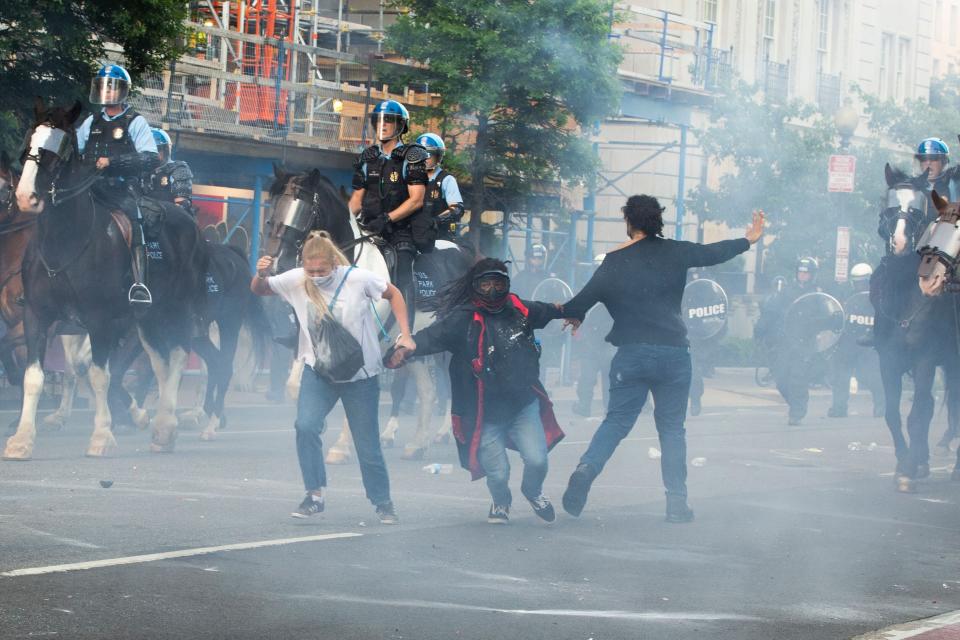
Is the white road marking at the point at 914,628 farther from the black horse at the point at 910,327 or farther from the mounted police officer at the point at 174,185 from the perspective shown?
the mounted police officer at the point at 174,185

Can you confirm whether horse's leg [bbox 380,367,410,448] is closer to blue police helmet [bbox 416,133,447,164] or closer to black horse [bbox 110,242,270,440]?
black horse [bbox 110,242,270,440]

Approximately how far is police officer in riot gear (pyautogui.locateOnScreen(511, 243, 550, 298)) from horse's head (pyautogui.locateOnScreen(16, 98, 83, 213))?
1159cm

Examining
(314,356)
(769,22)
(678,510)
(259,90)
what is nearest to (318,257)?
(314,356)

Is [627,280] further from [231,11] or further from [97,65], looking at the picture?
[231,11]

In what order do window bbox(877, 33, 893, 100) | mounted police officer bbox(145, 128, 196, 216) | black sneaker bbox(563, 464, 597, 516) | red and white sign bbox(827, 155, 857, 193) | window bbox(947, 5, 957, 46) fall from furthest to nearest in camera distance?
red and white sign bbox(827, 155, 857, 193) → window bbox(877, 33, 893, 100) → window bbox(947, 5, 957, 46) → mounted police officer bbox(145, 128, 196, 216) → black sneaker bbox(563, 464, 597, 516)

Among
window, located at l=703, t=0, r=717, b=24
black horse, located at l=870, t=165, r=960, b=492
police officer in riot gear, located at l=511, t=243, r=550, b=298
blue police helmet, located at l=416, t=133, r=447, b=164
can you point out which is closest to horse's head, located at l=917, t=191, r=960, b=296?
black horse, located at l=870, t=165, r=960, b=492

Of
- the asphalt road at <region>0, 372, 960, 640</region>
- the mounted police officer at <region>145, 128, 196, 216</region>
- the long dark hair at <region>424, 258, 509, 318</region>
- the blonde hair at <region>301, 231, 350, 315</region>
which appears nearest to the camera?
the asphalt road at <region>0, 372, 960, 640</region>

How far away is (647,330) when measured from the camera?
34.0 ft

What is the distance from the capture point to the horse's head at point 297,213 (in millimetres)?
12156

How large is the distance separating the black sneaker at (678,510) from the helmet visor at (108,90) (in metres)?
5.49

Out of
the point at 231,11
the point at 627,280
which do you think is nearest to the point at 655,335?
the point at 627,280

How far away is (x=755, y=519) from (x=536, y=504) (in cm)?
168

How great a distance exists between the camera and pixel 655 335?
10375 mm

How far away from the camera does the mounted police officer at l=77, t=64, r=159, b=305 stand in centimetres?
1301
